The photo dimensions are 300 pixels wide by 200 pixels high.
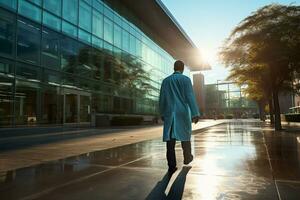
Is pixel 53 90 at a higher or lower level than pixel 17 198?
higher

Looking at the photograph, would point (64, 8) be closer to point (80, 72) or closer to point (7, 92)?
point (80, 72)

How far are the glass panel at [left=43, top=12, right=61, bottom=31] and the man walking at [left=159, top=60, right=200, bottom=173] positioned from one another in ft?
57.4

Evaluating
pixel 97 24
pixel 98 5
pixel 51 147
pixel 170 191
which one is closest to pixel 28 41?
pixel 97 24

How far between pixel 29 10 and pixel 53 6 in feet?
8.71

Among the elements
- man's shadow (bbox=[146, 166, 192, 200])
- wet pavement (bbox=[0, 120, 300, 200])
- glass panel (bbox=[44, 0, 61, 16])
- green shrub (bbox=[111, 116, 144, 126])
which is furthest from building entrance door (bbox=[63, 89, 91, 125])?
man's shadow (bbox=[146, 166, 192, 200])

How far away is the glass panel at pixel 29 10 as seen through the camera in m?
18.5

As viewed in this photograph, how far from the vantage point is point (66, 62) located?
75.1ft

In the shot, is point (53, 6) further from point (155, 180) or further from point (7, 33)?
point (155, 180)

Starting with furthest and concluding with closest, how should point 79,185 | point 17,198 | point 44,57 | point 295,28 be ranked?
1. point 44,57
2. point 295,28
3. point 79,185
4. point 17,198

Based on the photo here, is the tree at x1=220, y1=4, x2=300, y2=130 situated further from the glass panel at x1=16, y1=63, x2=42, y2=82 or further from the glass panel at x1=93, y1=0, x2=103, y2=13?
the glass panel at x1=93, y1=0, x2=103, y2=13

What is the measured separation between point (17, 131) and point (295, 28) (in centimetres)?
1517

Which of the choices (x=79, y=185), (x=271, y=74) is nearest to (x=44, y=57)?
(x=271, y=74)

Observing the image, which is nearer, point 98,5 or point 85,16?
point 85,16

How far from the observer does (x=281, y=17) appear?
15.6m
